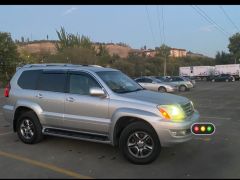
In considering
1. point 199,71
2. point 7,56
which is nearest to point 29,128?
point 7,56

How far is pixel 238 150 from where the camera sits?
27.3 feet

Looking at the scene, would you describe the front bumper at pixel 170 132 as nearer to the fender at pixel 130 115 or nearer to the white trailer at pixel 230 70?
the fender at pixel 130 115

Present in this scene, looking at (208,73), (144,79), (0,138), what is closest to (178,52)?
(208,73)

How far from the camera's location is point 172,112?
7.28 meters

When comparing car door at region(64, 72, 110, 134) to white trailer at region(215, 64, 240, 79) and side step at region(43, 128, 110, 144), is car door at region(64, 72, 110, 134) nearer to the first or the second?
side step at region(43, 128, 110, 144)

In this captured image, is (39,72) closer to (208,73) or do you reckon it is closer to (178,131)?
(178,131)

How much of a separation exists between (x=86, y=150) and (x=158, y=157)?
1.59 meters

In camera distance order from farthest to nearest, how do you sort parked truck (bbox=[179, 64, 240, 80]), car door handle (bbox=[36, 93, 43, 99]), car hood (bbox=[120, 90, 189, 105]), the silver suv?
1. parked truck (bbox=[179, 64, 240, 80])
2. car door handle (bbox=[36, 93, 43, 99])
3. car hood (bbox=[120, 90, 189, 105])
4. the silver suv

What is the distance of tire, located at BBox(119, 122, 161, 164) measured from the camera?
723 centimetres

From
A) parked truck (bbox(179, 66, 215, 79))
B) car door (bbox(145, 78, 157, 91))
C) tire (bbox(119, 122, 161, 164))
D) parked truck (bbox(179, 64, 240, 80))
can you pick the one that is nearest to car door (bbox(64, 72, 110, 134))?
tire (bbox(119, 122, 161, 164))

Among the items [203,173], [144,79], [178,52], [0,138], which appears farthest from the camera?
[178,52]

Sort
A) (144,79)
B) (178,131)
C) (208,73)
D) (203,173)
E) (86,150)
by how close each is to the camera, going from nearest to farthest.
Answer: (203,173) → (178,131) → (86,150) → (144,79) → (208,73)

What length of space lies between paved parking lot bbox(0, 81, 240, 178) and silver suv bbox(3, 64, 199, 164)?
334 mm

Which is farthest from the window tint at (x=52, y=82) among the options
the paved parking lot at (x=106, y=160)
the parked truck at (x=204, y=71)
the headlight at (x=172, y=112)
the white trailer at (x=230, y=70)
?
the parked truck at (x=204, y=71)
